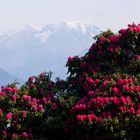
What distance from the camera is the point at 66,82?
17.9 metres

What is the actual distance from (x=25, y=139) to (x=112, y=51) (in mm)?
4253

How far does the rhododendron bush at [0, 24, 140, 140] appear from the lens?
13820 millimetres

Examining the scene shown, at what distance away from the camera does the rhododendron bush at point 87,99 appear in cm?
1382

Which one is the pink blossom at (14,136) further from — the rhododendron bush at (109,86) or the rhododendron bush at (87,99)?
the rhododendron bush at (109,86)

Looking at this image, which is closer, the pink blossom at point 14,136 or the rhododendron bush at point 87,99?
the rhododendron bush at point 87,99

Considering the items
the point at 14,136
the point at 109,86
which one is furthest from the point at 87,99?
the point at 14,136

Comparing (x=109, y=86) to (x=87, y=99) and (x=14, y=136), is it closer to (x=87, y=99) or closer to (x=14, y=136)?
(x=87, y=99)

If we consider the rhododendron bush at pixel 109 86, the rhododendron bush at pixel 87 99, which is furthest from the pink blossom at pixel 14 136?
the rhododendron bush at pixel 109 86

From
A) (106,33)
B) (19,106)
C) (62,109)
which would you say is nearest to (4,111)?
(19,106)

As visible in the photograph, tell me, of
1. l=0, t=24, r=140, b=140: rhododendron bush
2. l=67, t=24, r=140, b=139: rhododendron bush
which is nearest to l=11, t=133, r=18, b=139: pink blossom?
l=0, t=24, r=140, b=140: rhododendron bush

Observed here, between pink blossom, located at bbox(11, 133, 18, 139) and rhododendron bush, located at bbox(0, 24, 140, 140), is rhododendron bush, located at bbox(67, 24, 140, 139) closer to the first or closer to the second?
rhododendron bush, located at bbox(0, 24, 140, 140)

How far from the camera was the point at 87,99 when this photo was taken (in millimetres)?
15109

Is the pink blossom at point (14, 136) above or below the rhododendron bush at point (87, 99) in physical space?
below

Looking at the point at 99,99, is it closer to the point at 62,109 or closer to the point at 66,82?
the point at 62,109
